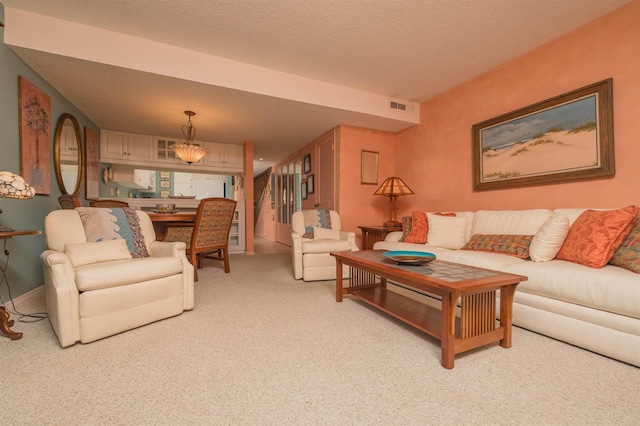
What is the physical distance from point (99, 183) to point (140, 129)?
3.84 feet

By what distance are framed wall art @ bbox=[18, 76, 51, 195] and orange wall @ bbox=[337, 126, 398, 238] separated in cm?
361

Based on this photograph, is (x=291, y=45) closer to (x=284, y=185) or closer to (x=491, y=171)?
(x=491, y=171)

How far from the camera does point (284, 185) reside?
284 inches

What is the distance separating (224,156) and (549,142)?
524 centimetres

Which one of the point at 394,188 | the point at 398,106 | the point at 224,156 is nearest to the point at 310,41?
the point at 398,106

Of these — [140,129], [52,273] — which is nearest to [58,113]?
[140,129]

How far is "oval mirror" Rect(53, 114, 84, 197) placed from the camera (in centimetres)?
320

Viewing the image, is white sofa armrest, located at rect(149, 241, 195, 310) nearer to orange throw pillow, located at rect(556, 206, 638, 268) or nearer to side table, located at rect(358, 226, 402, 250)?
side table, located at rect(358, 226, 402, 250)

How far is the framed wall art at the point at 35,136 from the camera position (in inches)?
98.7

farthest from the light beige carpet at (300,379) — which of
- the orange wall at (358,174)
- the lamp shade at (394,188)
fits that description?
the orange wall at (358,174)

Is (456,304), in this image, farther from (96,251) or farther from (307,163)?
(307,163)

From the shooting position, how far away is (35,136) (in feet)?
8.89

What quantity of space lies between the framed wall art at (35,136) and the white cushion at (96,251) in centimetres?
125

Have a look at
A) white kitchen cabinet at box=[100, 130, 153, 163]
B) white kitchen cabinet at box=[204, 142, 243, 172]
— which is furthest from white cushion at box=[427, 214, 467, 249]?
white kitchen cabinet at box=[100, 130, 153, 163]
